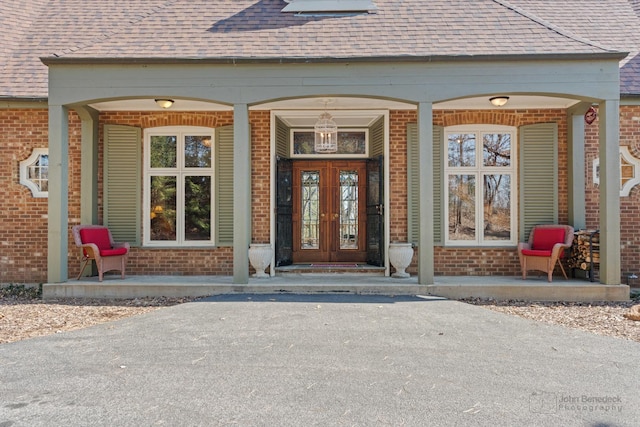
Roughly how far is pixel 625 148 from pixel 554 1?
11.8 ft

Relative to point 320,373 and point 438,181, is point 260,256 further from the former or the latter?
point 320,373

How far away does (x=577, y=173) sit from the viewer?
753cm

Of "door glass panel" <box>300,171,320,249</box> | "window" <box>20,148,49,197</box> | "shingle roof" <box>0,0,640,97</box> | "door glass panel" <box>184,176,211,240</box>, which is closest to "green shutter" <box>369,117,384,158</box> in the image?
"door glass panel" <box>300,171,320,249</box>

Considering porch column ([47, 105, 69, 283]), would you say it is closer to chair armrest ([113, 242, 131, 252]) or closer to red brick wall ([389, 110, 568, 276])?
chair armrest ([113, 242, 131, 252])

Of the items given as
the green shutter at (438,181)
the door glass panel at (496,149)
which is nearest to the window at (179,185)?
the green shutter at (438,181)

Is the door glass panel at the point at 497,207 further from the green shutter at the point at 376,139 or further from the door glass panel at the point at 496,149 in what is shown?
the green shutter at the point at 376,139

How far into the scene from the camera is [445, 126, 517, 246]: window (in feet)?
26.0

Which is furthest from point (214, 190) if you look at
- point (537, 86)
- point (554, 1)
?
point (554, 1)

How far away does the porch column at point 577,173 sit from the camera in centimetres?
749

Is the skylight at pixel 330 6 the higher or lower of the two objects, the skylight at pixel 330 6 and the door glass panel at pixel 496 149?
the higher

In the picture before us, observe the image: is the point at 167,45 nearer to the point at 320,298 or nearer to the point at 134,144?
the point at 134,144

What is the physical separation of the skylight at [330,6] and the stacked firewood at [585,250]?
5.20m

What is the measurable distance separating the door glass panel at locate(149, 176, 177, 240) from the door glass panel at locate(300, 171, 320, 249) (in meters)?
2.50

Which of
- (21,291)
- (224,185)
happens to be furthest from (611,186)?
(21,291)
